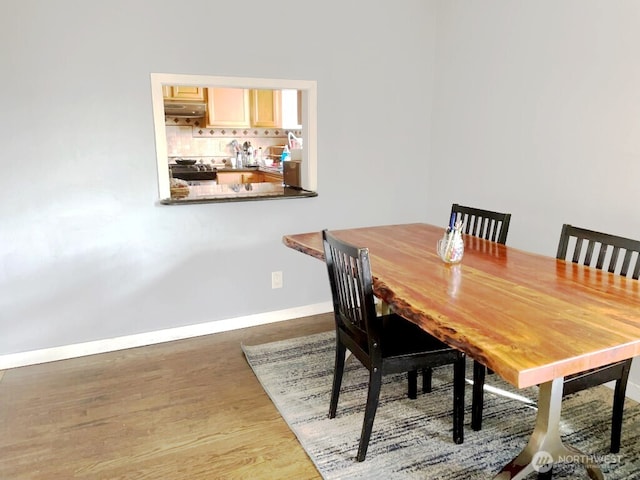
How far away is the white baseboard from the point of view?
2.78 m

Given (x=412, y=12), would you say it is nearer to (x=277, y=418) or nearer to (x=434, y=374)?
(x=434, y=374)

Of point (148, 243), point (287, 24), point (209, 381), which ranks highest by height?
point (287, 24)

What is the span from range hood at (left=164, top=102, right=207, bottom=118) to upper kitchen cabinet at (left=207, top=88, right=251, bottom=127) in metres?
0.12

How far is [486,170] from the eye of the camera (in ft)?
10.5

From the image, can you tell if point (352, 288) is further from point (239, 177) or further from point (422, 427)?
point (239, 177)

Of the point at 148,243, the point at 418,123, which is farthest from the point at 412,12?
the point at 148,243

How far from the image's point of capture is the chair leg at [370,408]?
185 centimetres

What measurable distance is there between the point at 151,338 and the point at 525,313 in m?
2.36

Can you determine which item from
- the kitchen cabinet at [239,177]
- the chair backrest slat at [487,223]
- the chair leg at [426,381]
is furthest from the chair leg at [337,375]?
the kitchen cabinet at [239,177]

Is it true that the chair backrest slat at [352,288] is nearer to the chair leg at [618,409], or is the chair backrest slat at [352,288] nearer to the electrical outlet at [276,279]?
the chair leg at [618,409]

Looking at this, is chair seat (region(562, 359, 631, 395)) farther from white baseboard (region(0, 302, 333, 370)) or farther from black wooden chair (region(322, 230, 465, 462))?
white baseboard (region(0, 302, 333, 370))

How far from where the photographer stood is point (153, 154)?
2852mm

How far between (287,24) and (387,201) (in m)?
1.43

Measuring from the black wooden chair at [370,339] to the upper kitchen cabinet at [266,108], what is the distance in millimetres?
4443
